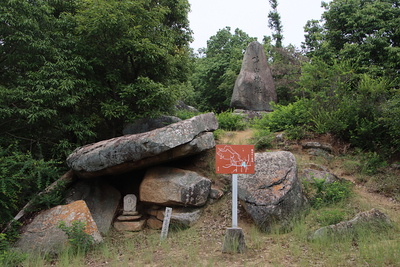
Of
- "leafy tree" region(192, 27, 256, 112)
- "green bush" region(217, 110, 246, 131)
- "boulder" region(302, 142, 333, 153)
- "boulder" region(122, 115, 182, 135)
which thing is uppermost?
"leafy tree" region(192, 27, 256, 112)

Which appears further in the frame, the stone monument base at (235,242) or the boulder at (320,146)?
the boulder at (320,146)

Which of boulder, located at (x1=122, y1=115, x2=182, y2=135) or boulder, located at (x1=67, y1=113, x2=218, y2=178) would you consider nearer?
boulder, located at (x1=67, y1=113, x2=218, y2=178)

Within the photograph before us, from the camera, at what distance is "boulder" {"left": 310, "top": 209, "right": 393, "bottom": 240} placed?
5.23 meters

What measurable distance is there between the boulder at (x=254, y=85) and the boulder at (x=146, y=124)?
6128mm

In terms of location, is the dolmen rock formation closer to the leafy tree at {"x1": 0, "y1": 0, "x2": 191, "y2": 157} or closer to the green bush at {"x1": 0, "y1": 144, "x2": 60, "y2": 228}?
the green bush at {"x1": 0, "y1": 144, "x2": 60, "y2": 228}

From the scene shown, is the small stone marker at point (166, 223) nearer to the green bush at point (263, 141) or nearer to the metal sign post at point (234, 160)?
the metal sign post at point (234, 160)

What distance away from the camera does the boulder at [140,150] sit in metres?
6.80

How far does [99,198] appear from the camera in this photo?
25.2ft

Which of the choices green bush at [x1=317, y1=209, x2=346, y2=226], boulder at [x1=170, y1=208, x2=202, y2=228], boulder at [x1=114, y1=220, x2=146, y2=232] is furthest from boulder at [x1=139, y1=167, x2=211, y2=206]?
green bush at [x1=317, y1=209, x2=346, y2=226]

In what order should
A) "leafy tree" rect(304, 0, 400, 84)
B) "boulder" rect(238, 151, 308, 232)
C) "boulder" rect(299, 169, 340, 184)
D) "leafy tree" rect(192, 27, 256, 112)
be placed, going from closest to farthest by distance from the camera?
"boulder" rect(238, 151, 308, 232)
"boulder" rect(299, 169, 340, 184)
"leafy tree" rect(304, 0, 400, 84)
"leafy tree" rect(192, 27, 256, 112)

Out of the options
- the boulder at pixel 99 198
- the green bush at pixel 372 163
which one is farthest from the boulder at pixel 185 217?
the green bush at pixel 372 163

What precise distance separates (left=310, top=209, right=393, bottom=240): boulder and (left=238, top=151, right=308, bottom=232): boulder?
2.74ft

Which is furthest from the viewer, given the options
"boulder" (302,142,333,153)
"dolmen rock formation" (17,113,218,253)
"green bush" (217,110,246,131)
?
"green bush" (217,110,246,131)

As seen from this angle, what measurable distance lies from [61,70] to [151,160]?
3.80m
